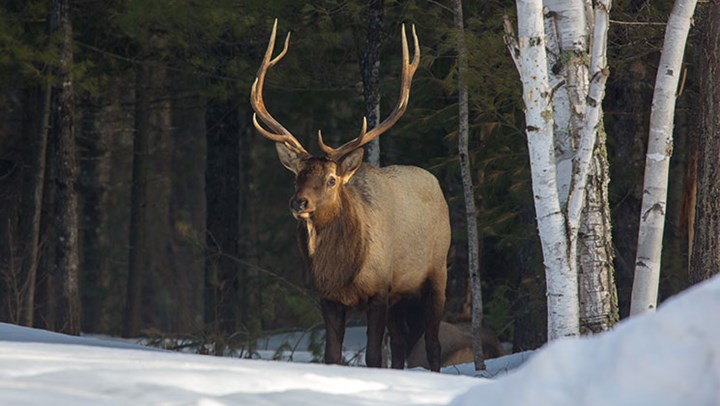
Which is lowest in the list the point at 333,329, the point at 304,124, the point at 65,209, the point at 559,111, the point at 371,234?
the point at 333,329

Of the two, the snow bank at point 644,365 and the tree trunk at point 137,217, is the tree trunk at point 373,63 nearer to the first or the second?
the tree trunk at point 137,217

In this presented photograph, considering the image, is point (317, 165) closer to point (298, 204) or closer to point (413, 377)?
point (298, 204)

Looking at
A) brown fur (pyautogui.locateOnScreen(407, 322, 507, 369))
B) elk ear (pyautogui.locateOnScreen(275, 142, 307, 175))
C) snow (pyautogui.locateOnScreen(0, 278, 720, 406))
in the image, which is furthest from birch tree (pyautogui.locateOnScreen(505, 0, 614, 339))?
brown fur (pyautogui.locateOnScreen(407, 322, 507, 369))

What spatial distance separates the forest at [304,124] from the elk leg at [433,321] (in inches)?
25.6

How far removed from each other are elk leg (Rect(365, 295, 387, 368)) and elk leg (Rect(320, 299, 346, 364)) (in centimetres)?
22

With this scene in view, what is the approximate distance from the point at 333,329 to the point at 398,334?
135 cm

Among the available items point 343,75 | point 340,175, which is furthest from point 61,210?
point 340,175

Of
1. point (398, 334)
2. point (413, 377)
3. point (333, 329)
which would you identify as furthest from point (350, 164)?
point (413, 377)

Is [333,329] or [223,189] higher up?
[223,189]

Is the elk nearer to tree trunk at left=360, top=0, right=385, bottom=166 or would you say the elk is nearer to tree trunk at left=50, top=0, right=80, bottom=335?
tree trunk at left=360, top=0, right=385, bottom=166

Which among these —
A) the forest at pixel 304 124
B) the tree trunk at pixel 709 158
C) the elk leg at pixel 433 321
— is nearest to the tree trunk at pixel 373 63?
the forest at pixel 304 124

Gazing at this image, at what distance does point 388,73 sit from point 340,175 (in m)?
5.21

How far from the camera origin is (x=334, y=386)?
4.29 m

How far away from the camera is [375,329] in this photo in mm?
9898
